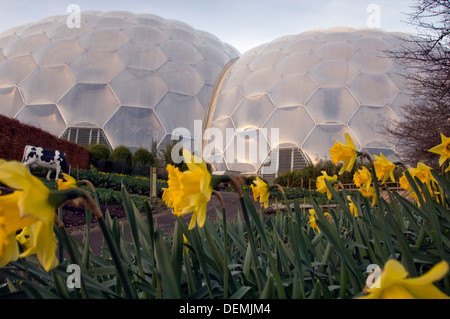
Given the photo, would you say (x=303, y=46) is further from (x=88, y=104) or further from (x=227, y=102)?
(x=88, y=104)

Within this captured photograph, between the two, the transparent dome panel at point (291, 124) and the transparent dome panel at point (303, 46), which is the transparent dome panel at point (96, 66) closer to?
the transparent dome panel at point (291, 124)

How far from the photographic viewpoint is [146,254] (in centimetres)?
95

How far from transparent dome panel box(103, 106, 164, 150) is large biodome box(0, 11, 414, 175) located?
5cm

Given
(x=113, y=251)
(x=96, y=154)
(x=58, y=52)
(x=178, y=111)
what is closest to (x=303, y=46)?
(x=178, y=111)

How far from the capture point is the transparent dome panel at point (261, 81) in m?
14.6

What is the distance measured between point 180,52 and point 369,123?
10335mm

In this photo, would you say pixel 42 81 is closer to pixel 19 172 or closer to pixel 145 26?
pixel 145 26

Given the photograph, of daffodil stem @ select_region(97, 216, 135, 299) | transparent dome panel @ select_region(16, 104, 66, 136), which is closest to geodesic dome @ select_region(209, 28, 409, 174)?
transparent dome panel @ select_region(16, 104, 66, 136)

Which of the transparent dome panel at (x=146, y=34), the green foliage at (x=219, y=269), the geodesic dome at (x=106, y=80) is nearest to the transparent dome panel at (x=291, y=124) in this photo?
the geodesic dome at (x=106, y=80)

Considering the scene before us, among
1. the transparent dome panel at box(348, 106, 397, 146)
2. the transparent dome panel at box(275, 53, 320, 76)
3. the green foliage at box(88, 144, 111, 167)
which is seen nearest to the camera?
the green foliage at box(88, 144, 111, 167)

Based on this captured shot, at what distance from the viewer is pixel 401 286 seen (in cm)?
31

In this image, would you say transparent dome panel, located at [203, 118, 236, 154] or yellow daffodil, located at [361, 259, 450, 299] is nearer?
yellow daffodil, located at [361, 259, 450, 299]

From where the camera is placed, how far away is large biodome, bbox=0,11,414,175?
13336 mm

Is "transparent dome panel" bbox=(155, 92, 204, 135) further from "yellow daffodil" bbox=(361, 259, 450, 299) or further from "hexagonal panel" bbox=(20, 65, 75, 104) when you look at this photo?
"yellow daffodil" bbox=(361, 259, 450, 299)
